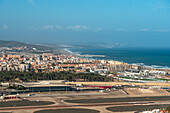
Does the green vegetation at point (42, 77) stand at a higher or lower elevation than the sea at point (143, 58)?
lower

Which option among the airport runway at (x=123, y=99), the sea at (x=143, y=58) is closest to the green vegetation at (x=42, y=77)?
the airport runway at (x=123, y=99)

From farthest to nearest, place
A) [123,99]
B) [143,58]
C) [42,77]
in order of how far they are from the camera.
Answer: [143,58]
[42,77]
[123,99]

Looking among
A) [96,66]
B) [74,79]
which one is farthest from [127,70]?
[74,79]

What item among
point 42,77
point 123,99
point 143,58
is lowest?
point 123,99

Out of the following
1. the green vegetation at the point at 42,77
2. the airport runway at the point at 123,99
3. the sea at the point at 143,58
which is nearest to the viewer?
the airport runway at the point at 123,99

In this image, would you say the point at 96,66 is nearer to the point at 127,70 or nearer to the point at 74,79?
the point at 127,70

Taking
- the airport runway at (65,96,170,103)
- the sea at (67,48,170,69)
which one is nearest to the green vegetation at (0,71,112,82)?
the airport runway at (65,96,170,103)

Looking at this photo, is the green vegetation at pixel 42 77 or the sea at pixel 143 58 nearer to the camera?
the green vegetation at pixel 42 77

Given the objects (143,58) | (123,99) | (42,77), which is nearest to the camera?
(123,99)

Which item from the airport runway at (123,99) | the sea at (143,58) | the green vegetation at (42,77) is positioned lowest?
the airport runway at (123,99)

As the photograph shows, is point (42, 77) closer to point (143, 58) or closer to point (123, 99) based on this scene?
point (123, 99)

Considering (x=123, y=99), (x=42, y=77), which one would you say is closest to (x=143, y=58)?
(x=42, y=77)

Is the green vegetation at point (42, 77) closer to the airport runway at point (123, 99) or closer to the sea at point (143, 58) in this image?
the airport runway at point (123, 99)
